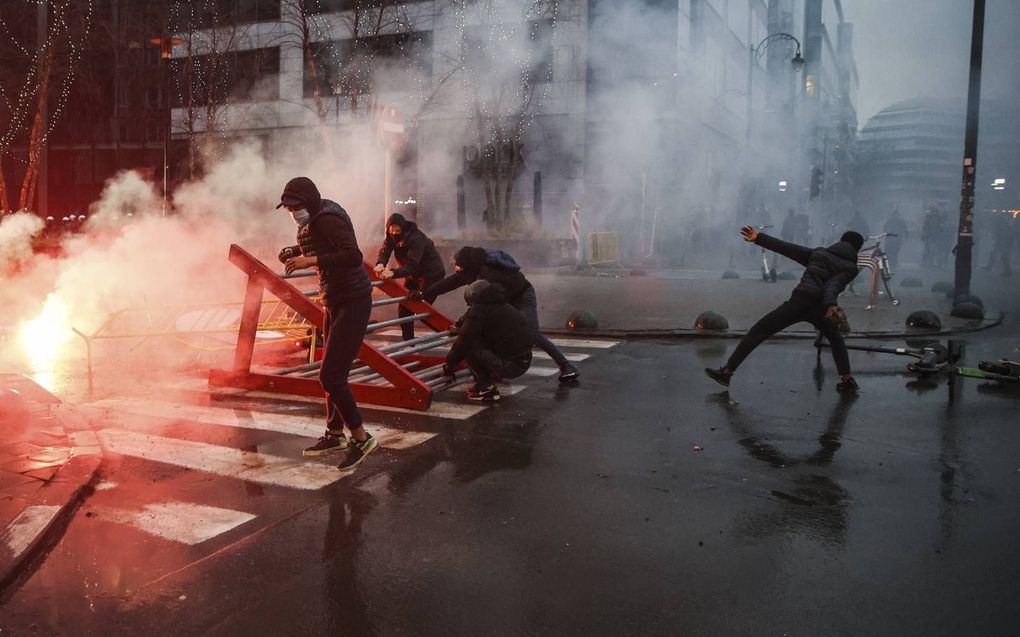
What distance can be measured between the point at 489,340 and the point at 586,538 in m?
3.09

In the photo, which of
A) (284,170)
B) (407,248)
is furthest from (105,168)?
(407,248)

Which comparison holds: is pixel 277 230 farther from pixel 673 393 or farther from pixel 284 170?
pixel 673 393

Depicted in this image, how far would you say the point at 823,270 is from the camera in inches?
271

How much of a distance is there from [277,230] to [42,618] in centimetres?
1511

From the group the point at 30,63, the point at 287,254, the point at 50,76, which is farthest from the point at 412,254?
the point at 30,63

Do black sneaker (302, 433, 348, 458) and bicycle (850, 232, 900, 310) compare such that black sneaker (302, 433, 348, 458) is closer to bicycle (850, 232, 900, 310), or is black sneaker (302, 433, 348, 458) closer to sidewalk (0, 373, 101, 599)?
sidewalk (0, 373, 101, 599)

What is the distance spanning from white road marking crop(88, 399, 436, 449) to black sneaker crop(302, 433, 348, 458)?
0.34 m

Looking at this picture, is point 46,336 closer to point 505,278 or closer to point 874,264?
point 505,278

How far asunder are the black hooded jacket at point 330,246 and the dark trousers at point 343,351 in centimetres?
8

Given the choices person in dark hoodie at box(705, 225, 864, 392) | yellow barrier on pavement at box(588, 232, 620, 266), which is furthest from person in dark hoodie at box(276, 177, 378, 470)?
yellow barrier on pavement at box(588, 232, 620, 266)

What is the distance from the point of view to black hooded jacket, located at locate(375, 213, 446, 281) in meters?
7.99

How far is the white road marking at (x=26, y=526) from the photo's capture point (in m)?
3.47

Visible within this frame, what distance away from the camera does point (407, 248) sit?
26.5 ft

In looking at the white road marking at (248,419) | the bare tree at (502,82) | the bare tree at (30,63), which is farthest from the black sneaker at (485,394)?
the bare tree at (30,63)
